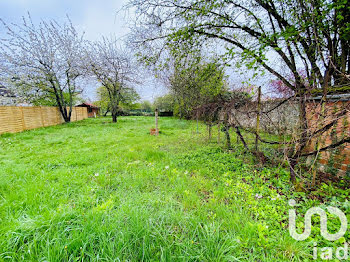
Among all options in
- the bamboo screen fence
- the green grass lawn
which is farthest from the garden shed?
the green grass lawn

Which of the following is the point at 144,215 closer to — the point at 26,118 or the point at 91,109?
the point at 26,118

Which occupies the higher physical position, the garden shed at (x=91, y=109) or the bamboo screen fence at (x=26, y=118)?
the garden shed at (x=91, y=109)

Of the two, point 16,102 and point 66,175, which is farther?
point 16,102

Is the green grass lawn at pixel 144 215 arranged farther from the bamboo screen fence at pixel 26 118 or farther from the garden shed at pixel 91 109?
the garden shed at pixel 91 109

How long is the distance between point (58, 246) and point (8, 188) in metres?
1.94

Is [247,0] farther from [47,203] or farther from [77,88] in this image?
[77,88]

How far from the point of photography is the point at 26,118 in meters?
8.05

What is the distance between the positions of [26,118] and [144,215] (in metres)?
10.8

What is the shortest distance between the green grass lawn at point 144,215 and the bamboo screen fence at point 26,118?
6.60 metres

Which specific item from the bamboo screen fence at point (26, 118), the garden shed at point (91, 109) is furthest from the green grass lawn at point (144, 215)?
the garden shed at point (91, 109)

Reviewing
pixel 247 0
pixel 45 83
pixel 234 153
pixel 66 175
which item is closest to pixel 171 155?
pixel 234 153

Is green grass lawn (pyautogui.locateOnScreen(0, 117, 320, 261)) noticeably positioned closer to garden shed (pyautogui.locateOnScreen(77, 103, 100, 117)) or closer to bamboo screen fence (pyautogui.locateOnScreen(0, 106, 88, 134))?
bamboo screen fence (pyautogui.locateOnScreen(0, 106, 88, 134))

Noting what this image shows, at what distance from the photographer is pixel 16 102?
35.6 ft

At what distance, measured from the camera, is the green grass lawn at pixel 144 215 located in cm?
108
